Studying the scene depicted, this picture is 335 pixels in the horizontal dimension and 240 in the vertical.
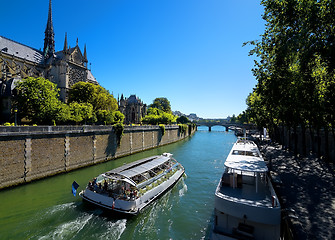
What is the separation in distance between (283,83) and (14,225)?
77.4ft

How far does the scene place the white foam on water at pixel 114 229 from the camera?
32.3ft

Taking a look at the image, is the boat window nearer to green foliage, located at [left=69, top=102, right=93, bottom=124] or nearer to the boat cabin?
the boat cabin

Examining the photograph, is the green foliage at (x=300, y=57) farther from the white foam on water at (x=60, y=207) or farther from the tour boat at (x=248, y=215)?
the white foam on water at (x=60, y=207)

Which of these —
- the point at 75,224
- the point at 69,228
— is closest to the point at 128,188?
the point at 75,224

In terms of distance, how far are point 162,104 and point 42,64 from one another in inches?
2119

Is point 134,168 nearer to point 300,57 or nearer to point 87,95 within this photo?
point 300,57

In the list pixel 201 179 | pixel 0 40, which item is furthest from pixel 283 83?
pixel 0 40

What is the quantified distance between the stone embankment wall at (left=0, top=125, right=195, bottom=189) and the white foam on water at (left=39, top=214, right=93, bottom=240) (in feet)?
31.4

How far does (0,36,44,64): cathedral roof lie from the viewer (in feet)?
140

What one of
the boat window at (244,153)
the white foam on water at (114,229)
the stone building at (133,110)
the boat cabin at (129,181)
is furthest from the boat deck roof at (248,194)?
the stone building at (133,110)

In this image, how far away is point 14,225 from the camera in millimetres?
10594

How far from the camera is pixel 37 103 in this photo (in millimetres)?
26266

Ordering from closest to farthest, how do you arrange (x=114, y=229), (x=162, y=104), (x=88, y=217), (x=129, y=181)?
1. (x=114, y=229)
2. (x=88, y=217)
3. (x=129, y=181)
4. (x=162, y=104)

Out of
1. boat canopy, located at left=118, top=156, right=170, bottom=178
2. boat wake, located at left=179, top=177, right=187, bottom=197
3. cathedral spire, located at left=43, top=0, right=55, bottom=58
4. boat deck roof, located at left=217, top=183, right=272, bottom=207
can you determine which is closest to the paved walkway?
boat deck roof, located at left=217, top=183, right=272, bottom=207
